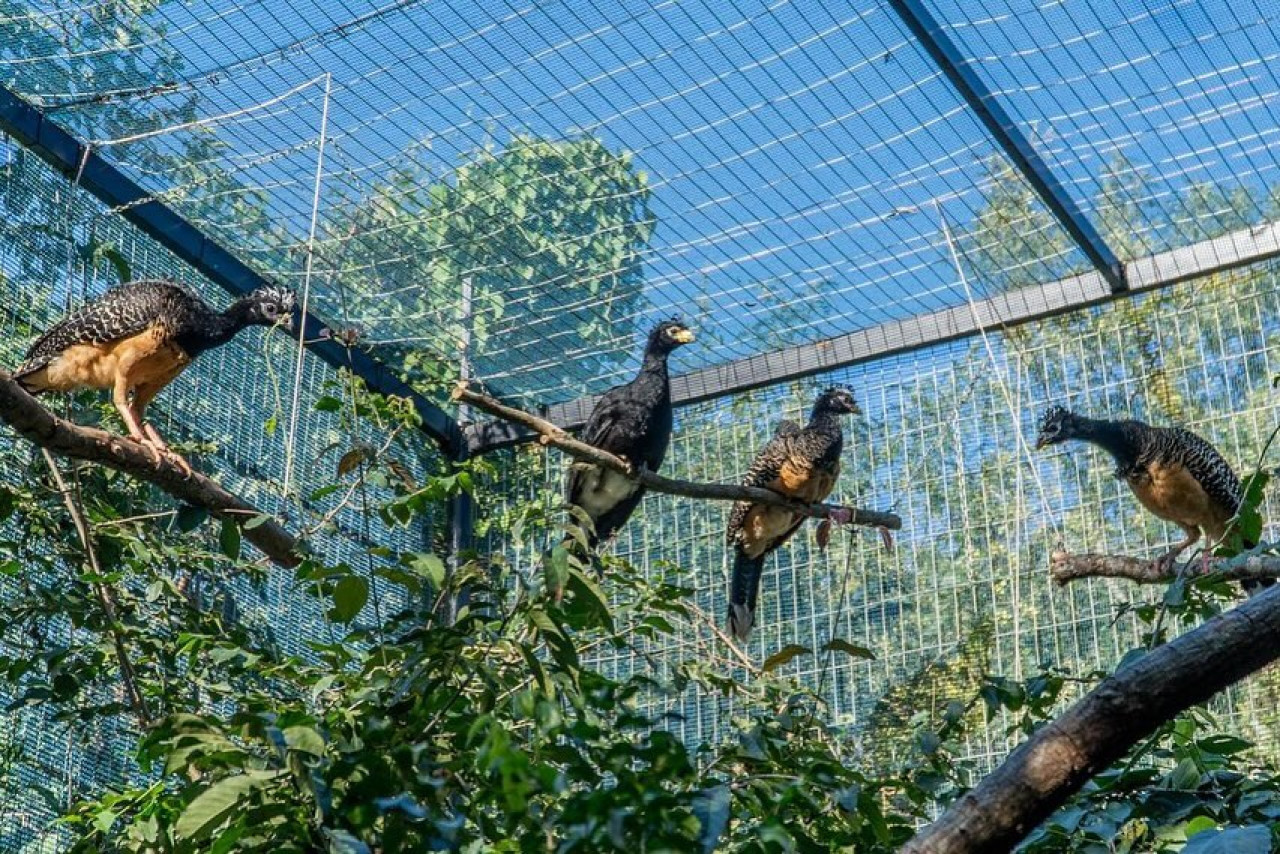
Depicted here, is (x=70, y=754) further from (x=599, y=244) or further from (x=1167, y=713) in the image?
(x=1167, y=713)

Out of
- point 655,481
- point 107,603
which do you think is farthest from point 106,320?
point 655,481

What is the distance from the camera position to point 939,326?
203 inches

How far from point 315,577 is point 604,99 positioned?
2295 millimetres

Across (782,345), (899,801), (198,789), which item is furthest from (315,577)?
(782,345)

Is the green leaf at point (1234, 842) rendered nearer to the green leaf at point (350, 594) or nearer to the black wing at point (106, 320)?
the green leaf at point (350, 594)

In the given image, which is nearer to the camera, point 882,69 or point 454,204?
point 882,69

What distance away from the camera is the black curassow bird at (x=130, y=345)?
13.6 feet

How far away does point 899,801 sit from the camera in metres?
3.85

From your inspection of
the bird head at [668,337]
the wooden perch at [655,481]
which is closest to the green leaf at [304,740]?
the wooden perch at [655,481]

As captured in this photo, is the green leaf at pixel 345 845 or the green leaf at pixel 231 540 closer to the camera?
the green leaf at pixel 345 845

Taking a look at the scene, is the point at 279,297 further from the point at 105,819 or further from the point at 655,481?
the point at 105,819

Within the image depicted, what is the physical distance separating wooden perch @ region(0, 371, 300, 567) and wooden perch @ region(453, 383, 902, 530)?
1.77 feet

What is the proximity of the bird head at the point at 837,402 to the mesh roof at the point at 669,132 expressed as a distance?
315 mm

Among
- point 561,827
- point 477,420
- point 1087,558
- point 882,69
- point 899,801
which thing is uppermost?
point 882,69
